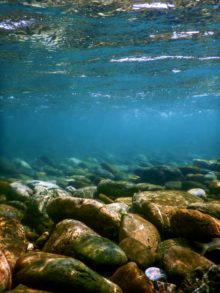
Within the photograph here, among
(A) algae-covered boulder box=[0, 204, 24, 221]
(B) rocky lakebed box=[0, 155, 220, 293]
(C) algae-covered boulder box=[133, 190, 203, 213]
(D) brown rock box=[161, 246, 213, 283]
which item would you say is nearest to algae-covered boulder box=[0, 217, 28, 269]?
(B) rocky lakebed box=[0, 155, 220, 293]

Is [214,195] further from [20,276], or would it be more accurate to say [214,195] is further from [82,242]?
[20,276]

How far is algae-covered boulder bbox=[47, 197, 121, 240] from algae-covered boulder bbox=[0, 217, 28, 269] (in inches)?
43.0

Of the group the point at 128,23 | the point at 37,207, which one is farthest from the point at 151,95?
the point at 37,207

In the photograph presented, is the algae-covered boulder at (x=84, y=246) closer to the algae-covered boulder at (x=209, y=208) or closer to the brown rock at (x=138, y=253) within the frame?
the brown rock at (x=138, y=253)

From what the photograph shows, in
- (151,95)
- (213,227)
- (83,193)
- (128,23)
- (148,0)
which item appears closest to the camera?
(213,227)

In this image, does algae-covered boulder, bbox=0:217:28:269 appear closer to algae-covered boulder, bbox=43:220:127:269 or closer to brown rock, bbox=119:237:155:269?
algae-covered boulder, bbox=43:220:127:269

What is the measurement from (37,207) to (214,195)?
6.76 m

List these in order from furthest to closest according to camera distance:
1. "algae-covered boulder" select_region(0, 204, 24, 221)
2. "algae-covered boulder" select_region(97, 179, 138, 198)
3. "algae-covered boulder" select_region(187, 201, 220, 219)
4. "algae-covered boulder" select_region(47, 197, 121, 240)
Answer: "algae-covered boulder" select_region(97, 179, 138, 198), "algae-covered boulder" select_region(0, 204, 24, 221), "algae-covered boulder" select_region(187, 201, 220, 219), "algae-covered boulder" select_region(47, 197, 121, 240)

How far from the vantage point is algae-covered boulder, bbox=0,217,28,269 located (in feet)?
17.5

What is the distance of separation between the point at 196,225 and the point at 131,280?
6.66 feet

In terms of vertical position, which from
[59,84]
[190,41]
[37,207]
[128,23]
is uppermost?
[128,23]

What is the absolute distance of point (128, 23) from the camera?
15.1 m

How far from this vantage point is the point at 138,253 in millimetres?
5430

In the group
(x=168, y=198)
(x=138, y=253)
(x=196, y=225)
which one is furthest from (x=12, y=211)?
(x=196, y=225)
